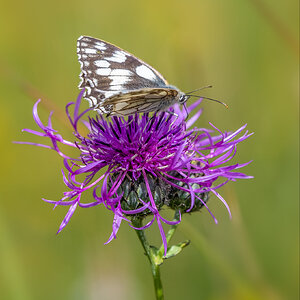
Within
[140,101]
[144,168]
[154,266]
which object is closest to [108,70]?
[140,101]

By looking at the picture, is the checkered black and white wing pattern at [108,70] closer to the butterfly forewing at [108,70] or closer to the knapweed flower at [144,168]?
the butterfly forewing at [108,70]

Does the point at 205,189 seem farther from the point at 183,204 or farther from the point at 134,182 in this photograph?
the point at 134,182

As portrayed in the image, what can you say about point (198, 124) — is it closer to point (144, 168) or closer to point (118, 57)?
point (118, 57)

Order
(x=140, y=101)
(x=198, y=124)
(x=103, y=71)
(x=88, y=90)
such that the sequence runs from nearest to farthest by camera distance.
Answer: (x=140, y=101), (x=88, y=90), (x=103, y=71), (x=198, y=124)

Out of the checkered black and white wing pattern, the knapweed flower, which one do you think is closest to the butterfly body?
the checkered black and white wing pattern

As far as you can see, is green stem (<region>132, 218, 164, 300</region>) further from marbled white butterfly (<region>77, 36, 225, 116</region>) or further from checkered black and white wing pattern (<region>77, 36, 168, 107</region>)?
checkered black and white wing pattern (<region>77, 36, 168, 107</region>)

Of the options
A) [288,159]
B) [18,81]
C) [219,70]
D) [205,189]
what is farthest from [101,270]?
[219,70]
